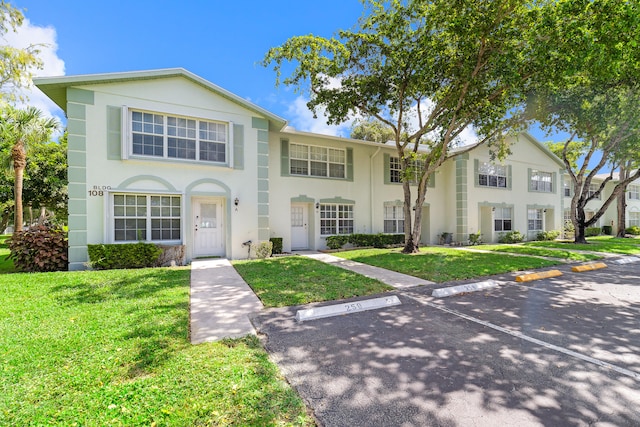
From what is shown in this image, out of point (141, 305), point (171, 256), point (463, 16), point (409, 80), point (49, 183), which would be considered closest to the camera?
point (141, 305)

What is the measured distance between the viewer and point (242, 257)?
11.1 m

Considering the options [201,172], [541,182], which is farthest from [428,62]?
[541,182]

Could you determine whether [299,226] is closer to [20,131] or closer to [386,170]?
[386,170]

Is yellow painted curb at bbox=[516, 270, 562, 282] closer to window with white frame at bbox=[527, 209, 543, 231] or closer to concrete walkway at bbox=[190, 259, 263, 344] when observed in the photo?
concrete walkway at bbox=[190, 259, 263, 344]

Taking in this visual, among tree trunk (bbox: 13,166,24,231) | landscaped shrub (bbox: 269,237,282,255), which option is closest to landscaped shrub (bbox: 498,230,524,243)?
landscaped shrub (bbox: 269,237,282,255)

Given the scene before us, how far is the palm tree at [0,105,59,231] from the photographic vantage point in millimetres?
11867

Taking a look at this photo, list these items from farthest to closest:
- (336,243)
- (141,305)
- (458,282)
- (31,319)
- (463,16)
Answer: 1. (336,243)
2. (463,16)
3. (458,282)
4. (141,305)
5. (31,319)

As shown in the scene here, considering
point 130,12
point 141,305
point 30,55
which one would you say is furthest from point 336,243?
point 30,55

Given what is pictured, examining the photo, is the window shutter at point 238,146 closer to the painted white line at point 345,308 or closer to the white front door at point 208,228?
the white front door at point 208,228

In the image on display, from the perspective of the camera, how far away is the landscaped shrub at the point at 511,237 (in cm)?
1792

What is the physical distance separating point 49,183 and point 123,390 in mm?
21948

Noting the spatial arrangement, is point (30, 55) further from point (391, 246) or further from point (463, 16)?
point (391, 246)

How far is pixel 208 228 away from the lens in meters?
11.0

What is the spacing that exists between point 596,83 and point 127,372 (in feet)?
55.4
